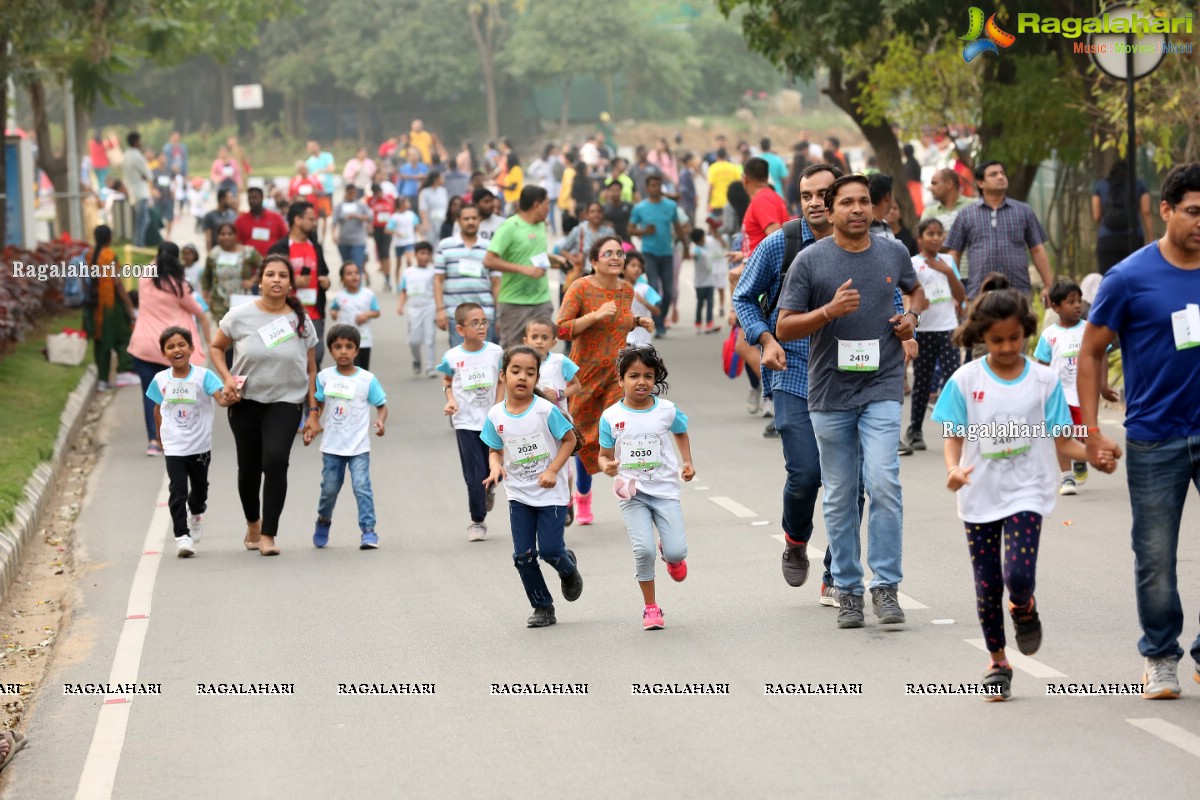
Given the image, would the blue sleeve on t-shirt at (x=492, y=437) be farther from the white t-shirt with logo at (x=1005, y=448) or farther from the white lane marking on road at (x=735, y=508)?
the white lane marking on road at (x=735, y=508)

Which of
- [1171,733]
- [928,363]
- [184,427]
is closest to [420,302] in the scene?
[928,363]

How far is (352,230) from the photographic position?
90.6 ft

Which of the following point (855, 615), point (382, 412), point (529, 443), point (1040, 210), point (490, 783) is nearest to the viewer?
point (490, 783)

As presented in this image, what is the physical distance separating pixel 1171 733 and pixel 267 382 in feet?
21.4

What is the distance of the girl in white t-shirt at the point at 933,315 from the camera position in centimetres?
1412

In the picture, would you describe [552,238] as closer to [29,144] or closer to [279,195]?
[279,195]

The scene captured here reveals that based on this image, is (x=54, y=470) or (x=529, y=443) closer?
(x=529, y=443)

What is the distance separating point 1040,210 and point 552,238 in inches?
567

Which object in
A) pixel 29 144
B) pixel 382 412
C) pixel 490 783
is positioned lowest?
pixel 490 783

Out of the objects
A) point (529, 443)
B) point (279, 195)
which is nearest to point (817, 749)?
point (529, 443)

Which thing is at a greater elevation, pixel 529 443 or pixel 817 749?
pixel 529 443

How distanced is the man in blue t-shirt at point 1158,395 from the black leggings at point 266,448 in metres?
5.88

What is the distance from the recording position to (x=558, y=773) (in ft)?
21.5

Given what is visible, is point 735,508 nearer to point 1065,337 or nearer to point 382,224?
point 1065,337
